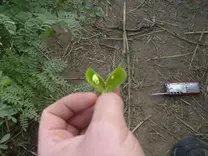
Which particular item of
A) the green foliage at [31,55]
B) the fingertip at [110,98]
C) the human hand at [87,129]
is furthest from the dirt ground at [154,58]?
the fingertip at [110,98]

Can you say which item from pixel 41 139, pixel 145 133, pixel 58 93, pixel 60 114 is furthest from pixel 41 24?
pixel 145 133

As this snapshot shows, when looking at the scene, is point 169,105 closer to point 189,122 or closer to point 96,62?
point 189,122

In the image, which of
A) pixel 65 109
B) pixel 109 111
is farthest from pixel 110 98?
pixel 65 109

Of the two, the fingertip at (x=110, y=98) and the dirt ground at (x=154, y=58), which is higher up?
the fingertip at (x=110, y=98)

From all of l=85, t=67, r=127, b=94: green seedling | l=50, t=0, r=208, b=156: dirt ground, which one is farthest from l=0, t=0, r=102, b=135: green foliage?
l=85, t=67, r=127, b=94: green seedling

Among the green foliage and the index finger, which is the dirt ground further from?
the index finger

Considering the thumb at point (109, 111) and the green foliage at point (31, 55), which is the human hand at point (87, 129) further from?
the green foliage at point (31, 55)
